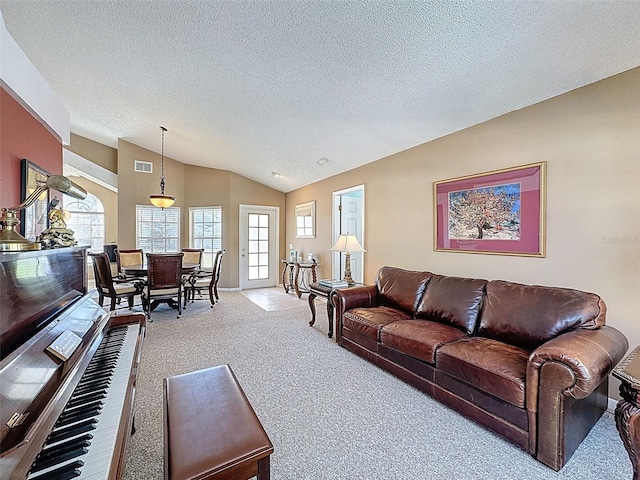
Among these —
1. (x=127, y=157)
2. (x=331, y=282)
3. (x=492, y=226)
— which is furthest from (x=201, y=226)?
(x=492, y=226)

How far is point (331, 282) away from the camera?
4.22m

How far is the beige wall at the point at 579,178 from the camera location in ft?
7.16

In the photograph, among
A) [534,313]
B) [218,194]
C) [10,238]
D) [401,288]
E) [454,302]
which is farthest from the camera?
[218,194]

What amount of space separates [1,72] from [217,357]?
9.57 feet

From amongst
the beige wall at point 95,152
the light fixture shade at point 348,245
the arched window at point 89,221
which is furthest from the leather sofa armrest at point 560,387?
the arched window at point 89,221

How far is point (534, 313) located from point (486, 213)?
118cm

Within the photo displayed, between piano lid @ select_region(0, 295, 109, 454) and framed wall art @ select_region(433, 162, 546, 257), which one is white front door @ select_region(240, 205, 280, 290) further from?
piano lid @ select_region(0, 295, 109, 454)

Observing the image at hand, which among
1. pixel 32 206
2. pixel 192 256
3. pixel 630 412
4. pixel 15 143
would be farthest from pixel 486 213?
pixel 192 256

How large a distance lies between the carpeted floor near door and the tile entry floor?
1887 mm

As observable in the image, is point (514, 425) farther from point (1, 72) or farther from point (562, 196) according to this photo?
point (1, 72)

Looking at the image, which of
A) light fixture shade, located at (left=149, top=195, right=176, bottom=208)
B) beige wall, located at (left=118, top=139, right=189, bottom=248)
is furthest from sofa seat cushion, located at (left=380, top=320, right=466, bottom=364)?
beige wall, located at (left=118, top=139, right=189, bottom=248)

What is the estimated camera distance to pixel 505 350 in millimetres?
2135

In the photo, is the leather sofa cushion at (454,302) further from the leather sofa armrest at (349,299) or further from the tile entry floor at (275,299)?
the tile entry floor at (275,299)

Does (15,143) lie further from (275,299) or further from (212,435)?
(275,299)
